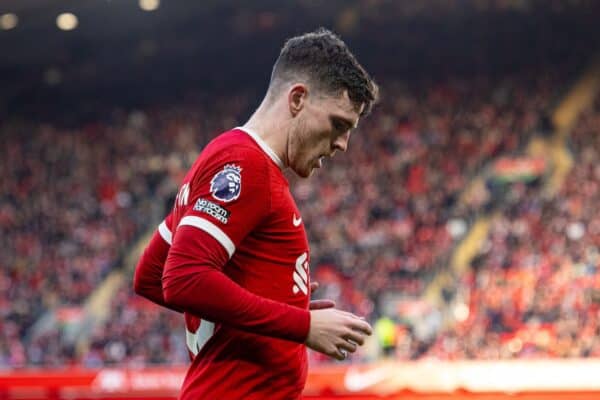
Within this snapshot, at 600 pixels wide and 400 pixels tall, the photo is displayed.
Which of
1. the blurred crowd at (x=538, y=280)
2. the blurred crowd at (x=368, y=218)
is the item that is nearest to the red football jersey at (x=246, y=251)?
the blurred crowd at (x=368, y=218)

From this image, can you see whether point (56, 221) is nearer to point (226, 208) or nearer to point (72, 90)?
point (72, 90)

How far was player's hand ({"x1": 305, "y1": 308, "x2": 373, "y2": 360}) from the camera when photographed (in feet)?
8.91

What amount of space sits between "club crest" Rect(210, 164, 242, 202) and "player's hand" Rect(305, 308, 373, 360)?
41 cm

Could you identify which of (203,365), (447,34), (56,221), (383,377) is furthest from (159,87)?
(203,365)

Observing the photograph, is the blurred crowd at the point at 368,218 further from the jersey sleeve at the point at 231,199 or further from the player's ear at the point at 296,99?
the jersey sleeve at the point at 231,199

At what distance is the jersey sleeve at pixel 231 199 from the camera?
8.71 feet

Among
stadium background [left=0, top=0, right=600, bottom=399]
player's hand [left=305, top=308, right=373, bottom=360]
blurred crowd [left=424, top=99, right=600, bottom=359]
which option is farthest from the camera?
stadium background [left=0, top=0, right=600, bottom=399]

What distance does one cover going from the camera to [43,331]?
20.0 meters

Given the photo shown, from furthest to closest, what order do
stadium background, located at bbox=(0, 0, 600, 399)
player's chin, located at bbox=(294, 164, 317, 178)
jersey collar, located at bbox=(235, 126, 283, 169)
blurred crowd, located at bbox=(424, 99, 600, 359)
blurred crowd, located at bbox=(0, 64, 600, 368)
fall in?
blurred crowd, located at bbox=(0, 64, 600, 368) → stadium background, located at bbox=(0, 0, 600, 399) → blurred crowd, located at bbox=(424, 99, 600, 359) → player's chin, located at bbox=(294, 164, 317, 178) → jersey collar, located at bbox=(235, 126, 283, 169)

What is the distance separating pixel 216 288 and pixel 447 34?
2547 cm

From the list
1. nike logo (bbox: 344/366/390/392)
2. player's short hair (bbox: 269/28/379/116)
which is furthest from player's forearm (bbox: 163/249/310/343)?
nike logo (bbox: 344/366/390/392)

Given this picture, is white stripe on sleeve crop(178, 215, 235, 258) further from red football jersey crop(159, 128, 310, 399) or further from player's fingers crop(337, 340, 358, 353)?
player's fingers crop(337, 340, 358, 353)

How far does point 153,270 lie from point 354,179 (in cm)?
2018

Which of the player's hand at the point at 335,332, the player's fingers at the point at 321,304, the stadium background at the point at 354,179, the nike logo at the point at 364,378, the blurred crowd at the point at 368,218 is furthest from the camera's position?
the blurred crowd at the point at 368,218
